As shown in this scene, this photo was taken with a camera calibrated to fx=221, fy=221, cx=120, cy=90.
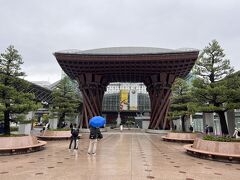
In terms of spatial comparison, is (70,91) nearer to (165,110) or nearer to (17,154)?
(17,154)

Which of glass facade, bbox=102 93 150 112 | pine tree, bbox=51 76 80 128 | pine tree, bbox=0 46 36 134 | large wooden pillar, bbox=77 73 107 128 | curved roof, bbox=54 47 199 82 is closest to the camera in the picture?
pine tree, bbox=0 46 36 134

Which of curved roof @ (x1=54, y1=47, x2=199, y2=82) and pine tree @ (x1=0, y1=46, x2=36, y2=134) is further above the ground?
curved roof @ (x1=54, y1=47, x2=199, y2=82)

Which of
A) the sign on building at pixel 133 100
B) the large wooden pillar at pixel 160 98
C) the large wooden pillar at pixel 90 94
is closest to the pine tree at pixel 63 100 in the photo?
the large wooden pillar at pixel 90 94

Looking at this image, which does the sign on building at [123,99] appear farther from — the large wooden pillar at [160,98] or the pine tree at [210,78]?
the pine tree at [210,78]

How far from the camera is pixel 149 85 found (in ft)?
161

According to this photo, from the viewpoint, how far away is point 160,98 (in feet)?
140

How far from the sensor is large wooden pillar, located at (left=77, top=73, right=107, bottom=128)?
4419 centimetres

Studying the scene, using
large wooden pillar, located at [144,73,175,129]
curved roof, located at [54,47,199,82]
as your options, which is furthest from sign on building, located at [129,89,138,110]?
curved roof, located at [54,47,199,82]

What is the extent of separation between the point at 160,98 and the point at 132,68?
8117 mm

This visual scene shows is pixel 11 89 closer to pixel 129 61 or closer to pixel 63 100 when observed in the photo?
pixel 63 100

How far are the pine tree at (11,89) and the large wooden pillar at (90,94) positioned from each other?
2850 cm

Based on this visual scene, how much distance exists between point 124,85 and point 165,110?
51676 mm

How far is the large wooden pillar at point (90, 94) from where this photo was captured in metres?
44.2

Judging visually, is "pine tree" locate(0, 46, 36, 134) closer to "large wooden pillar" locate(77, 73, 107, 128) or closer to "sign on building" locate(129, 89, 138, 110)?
"large wooden pillar" locate(77, 73, 107, 128)
